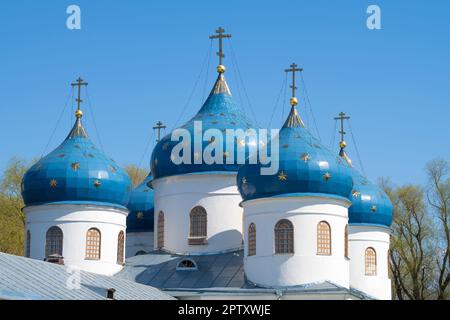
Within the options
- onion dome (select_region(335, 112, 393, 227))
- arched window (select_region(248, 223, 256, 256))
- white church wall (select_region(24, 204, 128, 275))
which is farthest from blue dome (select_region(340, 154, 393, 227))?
white church wall (select_region(24, 204, 128, 275))

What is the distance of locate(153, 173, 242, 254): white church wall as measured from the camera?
30.9 m

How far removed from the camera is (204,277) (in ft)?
95.8

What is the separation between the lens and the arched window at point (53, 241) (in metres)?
29.5

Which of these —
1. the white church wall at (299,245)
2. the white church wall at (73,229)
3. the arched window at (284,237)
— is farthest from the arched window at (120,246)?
the arched window at (284,237)

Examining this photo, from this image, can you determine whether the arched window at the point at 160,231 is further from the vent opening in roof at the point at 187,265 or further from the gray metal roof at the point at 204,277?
the vent opening in roof at the point at 187,265

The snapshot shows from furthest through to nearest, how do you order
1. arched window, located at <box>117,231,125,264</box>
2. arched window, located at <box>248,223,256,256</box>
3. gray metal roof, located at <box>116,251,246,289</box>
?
arched window, located at <box>117,231,125,264</box>, gray metal roof, located at <box>116,251,246,289</box>, arched window, located at <box>248,223,256,256</box>

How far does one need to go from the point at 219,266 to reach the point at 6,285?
453 inches

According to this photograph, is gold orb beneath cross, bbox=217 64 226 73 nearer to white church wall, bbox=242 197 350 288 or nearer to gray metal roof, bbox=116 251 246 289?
gray metal roof, bbox=116 251 246 289

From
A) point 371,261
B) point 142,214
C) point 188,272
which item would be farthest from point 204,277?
point 371,261

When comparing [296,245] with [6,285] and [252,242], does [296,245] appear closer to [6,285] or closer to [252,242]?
[252,242]

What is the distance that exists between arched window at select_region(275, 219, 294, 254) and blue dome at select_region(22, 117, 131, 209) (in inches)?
239

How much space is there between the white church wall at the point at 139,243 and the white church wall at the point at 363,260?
7.52 meters

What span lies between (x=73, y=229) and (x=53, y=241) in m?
0.73
